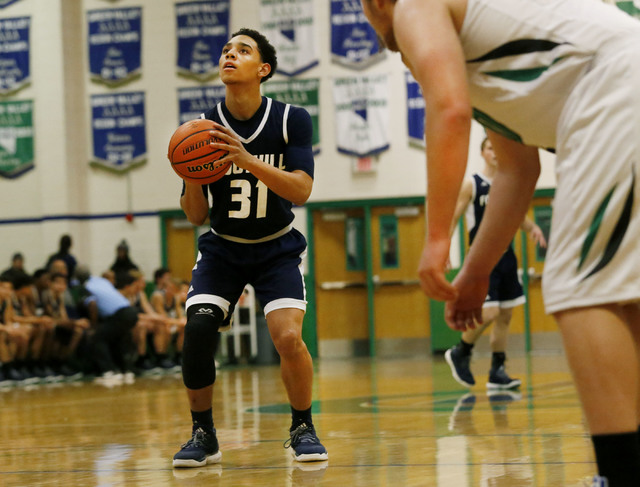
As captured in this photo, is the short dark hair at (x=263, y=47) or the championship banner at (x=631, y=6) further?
the championship banner at (x=631, y=6)

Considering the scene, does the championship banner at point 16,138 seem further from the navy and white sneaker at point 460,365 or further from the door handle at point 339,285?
the navy and white sneaker at point 460,365

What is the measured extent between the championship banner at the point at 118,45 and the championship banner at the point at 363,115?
3.76 meters

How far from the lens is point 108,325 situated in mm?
11945

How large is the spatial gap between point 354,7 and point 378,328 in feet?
17.9

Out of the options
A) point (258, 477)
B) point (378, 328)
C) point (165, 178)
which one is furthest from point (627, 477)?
point (165, 178)


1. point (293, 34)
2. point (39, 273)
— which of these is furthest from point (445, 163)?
point (293, 34)

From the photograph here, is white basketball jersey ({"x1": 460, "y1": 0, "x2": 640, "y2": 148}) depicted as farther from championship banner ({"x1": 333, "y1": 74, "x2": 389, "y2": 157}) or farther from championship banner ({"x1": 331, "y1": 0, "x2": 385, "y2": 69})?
championship banner ({"x1": 331, "y1": 0, "x2": 385, "y2": 69})

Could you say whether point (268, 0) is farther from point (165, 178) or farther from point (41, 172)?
point (41, 172)

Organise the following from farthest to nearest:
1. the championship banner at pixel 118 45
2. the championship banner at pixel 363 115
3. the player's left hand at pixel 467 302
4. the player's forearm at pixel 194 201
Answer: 1. the championship banner at pixel 118 45
2. the championship banner at pixel 363 115
3. the player's forearm at pixel 194 201
4. the player's left hand at pixel 467 302

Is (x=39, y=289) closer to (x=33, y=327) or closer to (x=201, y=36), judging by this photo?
(x=33, y=327)

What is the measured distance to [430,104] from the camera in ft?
6.58

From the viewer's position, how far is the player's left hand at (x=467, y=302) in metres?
2.41

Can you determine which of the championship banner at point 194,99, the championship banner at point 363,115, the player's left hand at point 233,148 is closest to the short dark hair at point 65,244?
the championship banner at point 194,99

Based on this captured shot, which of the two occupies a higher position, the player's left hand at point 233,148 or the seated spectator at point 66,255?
the player's left hand at point 233,148
